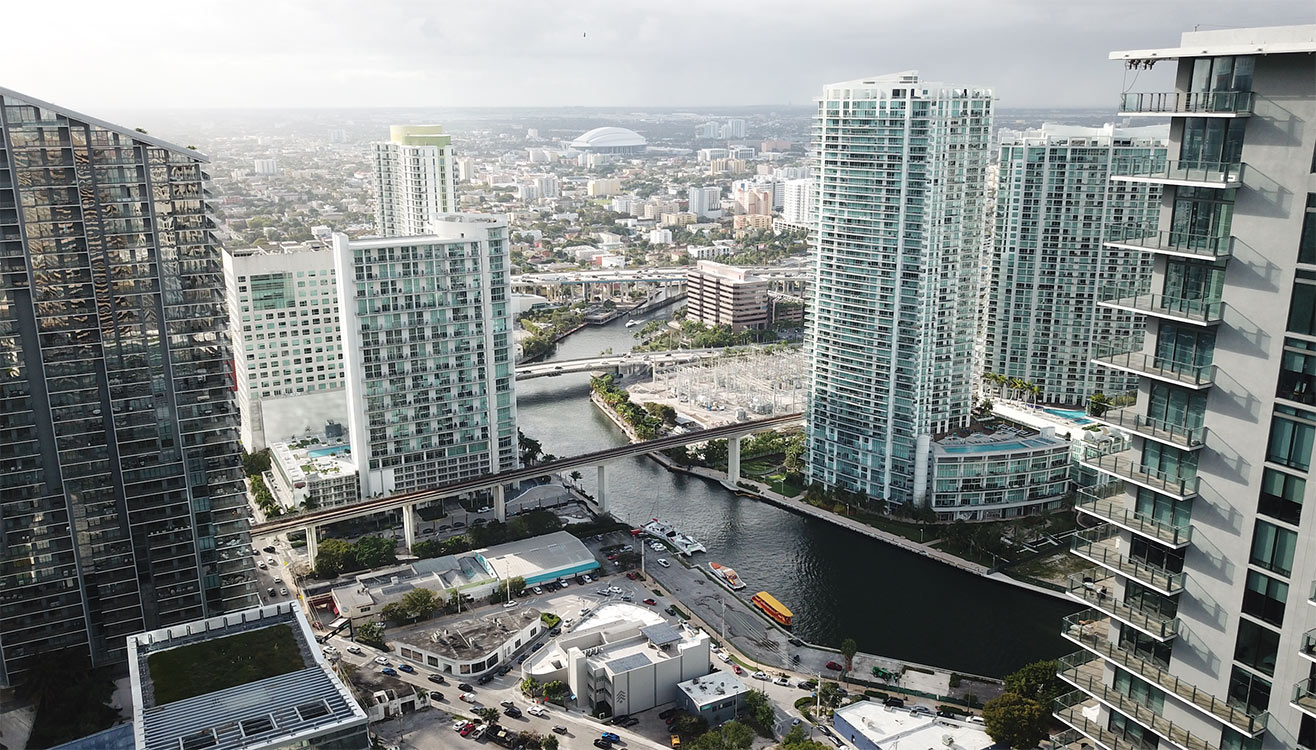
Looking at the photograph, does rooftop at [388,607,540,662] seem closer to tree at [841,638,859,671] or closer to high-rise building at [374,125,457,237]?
tree at [841,638,859,671]

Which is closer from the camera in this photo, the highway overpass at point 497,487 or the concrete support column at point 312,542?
the concrete support column at point 312,542

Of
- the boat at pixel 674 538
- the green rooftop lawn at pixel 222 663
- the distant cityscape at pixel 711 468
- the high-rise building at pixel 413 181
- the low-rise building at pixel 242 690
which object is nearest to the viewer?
the distant cityscape at pixel 711 468

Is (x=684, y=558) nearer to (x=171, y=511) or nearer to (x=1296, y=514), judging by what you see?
(x=171, y=511)

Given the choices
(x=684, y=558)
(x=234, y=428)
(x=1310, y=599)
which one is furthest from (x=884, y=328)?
(x=1310, y=599)

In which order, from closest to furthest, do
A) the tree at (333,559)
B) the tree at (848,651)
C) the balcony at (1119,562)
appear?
1. the balcony at (1119,562)
2. the tree at (848,651)
3. the tree at (333,559)

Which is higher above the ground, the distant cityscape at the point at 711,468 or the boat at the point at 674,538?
the distant cityscape at the point at 711,468

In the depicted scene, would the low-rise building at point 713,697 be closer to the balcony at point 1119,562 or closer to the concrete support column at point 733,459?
the balcony at point 1119,562

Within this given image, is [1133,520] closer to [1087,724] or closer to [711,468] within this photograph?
[1087,724]

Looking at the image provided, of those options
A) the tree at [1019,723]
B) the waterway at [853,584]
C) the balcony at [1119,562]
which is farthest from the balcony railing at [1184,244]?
the waterway at [853,584]
